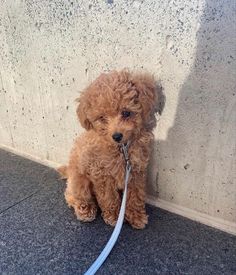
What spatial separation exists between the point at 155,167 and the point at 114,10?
1.08 meters

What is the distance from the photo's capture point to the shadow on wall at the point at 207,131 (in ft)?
6.76

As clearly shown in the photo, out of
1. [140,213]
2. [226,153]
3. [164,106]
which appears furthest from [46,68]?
[226,153]

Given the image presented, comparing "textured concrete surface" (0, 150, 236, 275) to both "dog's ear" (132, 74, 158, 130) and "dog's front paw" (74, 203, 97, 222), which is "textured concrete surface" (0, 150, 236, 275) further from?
"dog's ear" (132, 74, 158, 130)

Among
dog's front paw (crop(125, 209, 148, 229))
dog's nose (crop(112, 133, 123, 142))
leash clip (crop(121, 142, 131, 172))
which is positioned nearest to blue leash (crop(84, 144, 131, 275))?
leash clip (crop(121, 142, 131, 172))

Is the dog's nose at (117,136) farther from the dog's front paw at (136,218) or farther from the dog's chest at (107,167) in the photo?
the dog's front paw at (136,218)

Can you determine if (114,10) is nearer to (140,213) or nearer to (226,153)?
(226,153)

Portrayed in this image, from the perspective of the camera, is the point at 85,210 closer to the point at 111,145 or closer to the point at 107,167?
the point at 107,167

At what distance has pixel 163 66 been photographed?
2.32m

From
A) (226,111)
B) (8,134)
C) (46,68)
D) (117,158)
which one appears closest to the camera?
(226,111)

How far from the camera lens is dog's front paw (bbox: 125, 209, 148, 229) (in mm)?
2533

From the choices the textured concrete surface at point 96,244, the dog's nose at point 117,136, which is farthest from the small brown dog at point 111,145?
the textured concrete surface at point 96,244

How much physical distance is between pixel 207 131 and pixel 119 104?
1.97 feet

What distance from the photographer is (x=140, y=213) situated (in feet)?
8.38

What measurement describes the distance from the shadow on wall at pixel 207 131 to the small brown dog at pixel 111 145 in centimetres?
20
